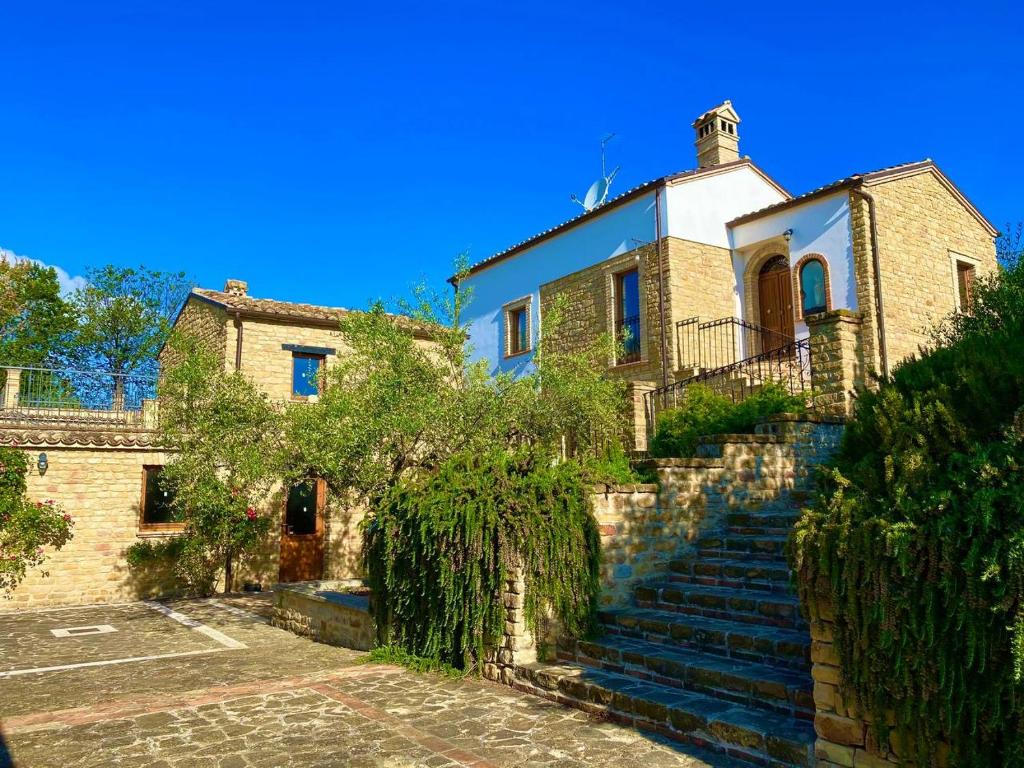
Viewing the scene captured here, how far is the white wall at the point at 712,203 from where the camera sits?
15039mm

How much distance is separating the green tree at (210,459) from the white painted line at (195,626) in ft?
3.46

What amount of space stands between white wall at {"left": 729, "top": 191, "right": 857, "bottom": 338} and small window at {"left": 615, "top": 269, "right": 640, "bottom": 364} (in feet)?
7.88

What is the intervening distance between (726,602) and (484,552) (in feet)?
7.17

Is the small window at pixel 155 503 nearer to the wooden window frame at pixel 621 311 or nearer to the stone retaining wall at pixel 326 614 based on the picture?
the stone retaining wall at pixel 326 614

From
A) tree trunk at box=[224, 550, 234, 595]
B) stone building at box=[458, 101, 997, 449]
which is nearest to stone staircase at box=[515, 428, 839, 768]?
stone building at box=[458, 101, 997, 449]

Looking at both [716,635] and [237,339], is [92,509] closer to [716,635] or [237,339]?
[237,339]

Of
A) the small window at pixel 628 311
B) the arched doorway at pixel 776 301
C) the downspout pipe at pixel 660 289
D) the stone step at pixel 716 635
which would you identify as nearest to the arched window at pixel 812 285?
the arched doorway at pixel 776 301

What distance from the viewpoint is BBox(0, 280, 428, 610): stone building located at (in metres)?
13.5

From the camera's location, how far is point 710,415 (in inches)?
448

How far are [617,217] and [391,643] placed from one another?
36.3ft

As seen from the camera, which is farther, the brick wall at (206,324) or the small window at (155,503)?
the brick wall at (206,324)

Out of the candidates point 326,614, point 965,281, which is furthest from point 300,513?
point 965,281

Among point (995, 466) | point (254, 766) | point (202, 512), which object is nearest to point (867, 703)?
point (995, 466)

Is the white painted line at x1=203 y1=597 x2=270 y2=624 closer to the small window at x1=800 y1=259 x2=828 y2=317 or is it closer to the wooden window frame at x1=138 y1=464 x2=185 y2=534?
the wooden window frame at x1=138 y1=464 x2=185 y2=534
